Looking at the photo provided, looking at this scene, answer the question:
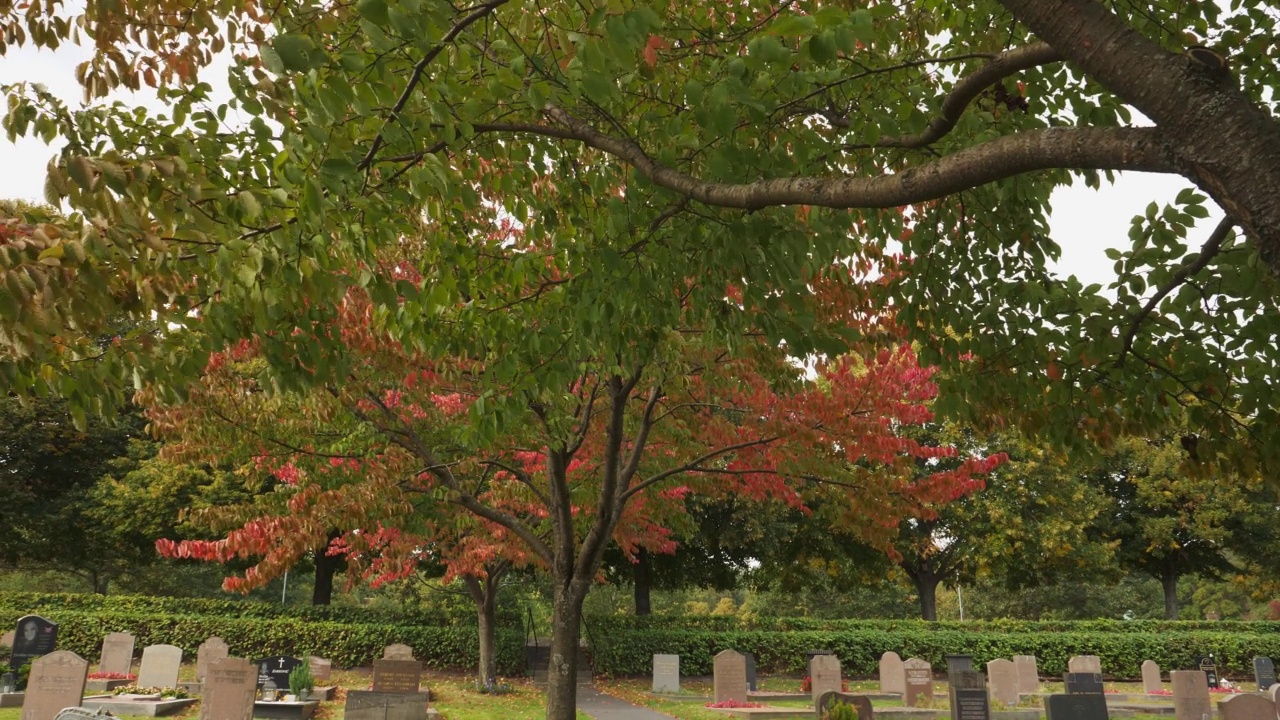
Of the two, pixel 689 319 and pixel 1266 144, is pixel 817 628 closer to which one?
pixel 689 319

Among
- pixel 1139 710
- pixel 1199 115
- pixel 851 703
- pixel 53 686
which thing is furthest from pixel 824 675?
pixel 1199 115

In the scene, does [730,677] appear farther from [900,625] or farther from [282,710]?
[900,625]

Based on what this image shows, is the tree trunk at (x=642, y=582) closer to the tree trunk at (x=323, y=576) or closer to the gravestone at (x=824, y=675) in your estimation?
the tree trunk at (x=323, y=576)

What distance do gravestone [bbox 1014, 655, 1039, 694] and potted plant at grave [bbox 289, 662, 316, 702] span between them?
1616 centimetres

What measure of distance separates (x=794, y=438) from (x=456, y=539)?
10272 mm

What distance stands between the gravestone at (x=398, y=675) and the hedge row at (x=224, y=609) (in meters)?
9.37

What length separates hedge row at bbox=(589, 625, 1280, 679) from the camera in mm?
25984

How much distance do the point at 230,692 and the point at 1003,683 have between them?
15.7 m

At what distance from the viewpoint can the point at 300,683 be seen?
50.2 feet

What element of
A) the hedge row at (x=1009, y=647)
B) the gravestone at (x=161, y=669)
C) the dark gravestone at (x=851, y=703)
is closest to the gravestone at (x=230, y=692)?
the gravestone at (x=161, y=669)

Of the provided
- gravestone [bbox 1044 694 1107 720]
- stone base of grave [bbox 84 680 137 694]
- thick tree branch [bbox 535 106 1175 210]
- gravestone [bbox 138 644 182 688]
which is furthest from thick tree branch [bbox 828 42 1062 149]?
stone base of grave [bbox 84 680 137 694]

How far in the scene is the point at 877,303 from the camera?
Result: 7016 mm

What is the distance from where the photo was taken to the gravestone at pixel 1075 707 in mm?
13430

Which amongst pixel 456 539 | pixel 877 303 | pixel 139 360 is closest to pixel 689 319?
pixel 877 303
